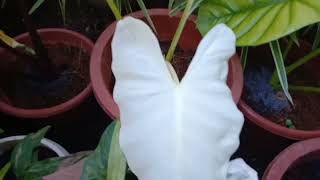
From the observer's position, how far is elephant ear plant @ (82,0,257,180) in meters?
0.60

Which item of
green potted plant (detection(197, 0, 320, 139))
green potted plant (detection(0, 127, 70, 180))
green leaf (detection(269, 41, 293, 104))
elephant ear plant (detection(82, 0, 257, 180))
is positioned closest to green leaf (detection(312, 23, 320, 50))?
green potted plant (detection(197, 0, 320, 139))

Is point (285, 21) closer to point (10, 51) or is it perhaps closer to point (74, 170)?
point (74, 170)

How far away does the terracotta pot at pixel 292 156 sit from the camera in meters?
0.94

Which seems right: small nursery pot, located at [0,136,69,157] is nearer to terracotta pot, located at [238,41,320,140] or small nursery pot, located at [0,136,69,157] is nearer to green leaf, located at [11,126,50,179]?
green leaf, located at [11,126,50,179]

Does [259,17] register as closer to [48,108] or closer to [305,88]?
[305,88]

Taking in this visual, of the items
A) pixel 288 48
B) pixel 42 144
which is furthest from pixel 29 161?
pixel 288 48

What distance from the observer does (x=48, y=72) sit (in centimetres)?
118

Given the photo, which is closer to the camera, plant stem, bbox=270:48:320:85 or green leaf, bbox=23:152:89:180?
green leaf, bbox=23:152:89:180

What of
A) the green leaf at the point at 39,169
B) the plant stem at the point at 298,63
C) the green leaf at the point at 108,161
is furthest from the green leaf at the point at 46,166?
the plant stem at the point at 298,63

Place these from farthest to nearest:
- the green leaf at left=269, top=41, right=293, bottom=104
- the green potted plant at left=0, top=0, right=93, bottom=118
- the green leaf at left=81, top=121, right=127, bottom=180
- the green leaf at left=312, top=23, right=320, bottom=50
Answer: the green potted plant at left=0, top=0, right=93, bottom=118, the green leaf at left=312, top=23, right=320, bottom=50, the green leaf at left=269, top=41, right=293, bottom=104, the green leaf at left=81, top=121, right=127, bottom=180

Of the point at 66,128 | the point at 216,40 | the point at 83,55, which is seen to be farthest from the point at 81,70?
the point at 216,40

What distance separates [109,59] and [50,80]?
214 millimetres

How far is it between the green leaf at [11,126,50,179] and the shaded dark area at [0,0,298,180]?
0.17 m

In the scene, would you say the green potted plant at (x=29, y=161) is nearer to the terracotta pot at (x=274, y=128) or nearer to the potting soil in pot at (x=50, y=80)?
the potting soil in pot at (x=50, y=80)
